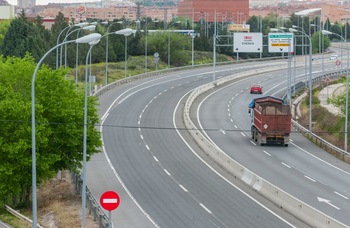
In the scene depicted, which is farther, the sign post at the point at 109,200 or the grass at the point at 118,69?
the grass at the point at 118,69

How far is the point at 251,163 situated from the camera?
3369cm

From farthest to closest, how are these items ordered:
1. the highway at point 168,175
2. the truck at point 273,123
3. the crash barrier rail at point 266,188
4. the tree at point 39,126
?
the truck at point 273,123, the tree at point 39,126, the highway at point 168,175, the crash barrier rail at point 266,188

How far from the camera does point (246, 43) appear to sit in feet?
253

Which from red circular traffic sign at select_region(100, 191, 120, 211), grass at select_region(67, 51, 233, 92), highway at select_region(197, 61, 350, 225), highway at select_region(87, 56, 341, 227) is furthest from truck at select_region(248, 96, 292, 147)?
grass at select_region(67, 51, 233, 92)

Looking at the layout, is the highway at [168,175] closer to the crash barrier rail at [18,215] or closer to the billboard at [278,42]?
the crash barrier rail at [18,215]

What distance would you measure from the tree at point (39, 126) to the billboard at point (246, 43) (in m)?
50.6

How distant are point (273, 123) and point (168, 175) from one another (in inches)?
394

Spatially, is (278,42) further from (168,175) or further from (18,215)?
(18,215)

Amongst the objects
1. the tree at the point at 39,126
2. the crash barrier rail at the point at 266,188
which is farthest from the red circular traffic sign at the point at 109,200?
the tree at the point at 39,126

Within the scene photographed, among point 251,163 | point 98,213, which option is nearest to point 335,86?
point 251,163

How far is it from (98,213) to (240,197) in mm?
7379

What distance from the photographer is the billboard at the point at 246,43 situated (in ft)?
252

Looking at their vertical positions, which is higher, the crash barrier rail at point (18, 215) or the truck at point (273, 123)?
the truck at point (273, 123)

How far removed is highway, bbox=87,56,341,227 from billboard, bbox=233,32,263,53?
20996mm
